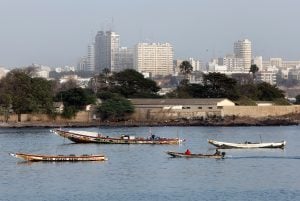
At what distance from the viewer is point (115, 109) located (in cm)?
7325

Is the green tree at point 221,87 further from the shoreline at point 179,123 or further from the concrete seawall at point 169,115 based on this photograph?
the shoreline at point 179,123

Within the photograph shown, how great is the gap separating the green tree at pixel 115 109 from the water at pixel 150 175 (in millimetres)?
21042

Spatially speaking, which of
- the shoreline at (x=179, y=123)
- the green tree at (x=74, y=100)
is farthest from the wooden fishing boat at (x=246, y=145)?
the green tree at (x=74, y=100)

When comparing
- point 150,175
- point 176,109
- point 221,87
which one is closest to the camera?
point 150,175

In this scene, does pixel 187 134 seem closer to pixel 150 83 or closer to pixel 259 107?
pixel 259 107

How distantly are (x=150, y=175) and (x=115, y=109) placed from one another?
128 ft

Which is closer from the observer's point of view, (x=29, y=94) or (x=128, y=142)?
(x=128, y=142)

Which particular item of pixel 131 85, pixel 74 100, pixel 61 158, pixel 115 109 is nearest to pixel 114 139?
pixel 61 158

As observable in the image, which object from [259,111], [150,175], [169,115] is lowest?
[150,175]

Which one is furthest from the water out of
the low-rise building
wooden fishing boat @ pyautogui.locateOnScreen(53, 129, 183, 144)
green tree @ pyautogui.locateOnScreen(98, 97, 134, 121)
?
the low-rise building

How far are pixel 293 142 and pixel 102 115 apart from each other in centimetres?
2387

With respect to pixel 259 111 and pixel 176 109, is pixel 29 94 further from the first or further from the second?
pixel 259 111

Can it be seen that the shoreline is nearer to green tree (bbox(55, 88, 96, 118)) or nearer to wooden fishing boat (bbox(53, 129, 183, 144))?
green tree (bbox(55, 88, 96, 118))

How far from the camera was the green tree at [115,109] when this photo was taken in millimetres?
72562
